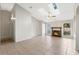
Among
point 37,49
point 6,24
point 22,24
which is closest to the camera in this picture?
point 37,49

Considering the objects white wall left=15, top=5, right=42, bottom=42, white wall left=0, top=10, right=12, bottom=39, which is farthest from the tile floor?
white wall left=0, top=10, right=12, bottom=39

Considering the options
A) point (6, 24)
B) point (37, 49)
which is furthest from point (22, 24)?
point (37, 49)

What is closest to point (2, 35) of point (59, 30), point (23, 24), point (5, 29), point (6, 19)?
point (5, 29)

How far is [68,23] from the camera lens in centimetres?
1212

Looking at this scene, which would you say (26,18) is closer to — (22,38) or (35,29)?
(22,38)

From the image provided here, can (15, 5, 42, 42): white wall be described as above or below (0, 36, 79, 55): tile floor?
above

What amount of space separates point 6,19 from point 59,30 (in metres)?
6.27

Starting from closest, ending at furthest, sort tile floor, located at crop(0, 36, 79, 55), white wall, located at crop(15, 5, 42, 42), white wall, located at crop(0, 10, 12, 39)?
tile floor, located at crop(0, 36, 79, 55) → white wall, located at crop(15, 5, 42, 42) → white wall, located at crop(0, 10, 12, 39)

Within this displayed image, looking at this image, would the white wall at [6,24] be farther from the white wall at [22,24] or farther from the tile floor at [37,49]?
the tile floor at [37,49]

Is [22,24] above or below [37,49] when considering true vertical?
above

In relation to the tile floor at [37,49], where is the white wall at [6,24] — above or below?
above

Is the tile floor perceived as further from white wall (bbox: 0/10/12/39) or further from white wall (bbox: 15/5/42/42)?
white wall (bbox: 0/10/12/39)

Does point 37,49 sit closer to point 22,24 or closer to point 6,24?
point 22,24

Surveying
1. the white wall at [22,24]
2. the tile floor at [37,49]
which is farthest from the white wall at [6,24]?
the tile floor at [37,49]
